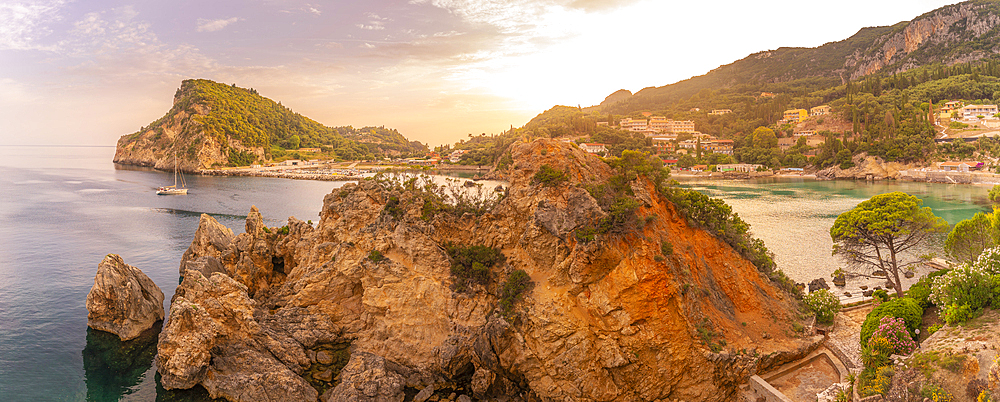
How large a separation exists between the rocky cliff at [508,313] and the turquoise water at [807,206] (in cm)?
2117

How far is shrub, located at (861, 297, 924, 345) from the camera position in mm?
17297

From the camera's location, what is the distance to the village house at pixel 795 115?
14850 centimetres

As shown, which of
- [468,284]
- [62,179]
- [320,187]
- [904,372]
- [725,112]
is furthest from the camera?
[725,112]

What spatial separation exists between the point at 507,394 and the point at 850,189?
9102 cm

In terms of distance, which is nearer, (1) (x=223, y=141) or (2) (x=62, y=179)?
(2) (x=62, y=179)

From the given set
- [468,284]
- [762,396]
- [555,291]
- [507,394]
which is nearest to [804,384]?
[762,396]

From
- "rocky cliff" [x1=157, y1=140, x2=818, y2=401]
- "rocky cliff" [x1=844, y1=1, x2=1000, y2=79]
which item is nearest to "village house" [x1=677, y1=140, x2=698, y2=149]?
"rocky cliff" [x1=844, y1=1, x2=1000, y2=79]

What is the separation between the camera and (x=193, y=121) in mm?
130875

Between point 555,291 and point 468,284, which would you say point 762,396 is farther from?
point 468,284

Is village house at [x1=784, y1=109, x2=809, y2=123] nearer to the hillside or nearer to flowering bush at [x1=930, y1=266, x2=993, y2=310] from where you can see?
the hillside

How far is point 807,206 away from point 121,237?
3304 inches

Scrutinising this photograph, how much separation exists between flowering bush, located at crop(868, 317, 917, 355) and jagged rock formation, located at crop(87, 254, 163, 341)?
109 feet

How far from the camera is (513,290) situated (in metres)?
19.1

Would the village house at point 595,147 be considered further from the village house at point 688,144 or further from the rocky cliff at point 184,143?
the rocky cliff at point 184,143
